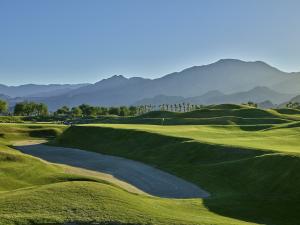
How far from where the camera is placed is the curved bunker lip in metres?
53.0

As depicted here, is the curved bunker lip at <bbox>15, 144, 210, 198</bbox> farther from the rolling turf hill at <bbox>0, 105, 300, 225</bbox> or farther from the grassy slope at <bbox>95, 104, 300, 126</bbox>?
the grassy slope at <bbox>95, 104, 300, 126</bbox>

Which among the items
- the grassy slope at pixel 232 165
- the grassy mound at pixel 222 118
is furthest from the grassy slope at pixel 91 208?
the grassy mound at pixel 222 118

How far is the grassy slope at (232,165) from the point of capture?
41.2m

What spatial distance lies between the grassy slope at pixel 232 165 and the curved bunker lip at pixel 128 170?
84.2 inches

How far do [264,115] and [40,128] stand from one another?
7162 centimetres

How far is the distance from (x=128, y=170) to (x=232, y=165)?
54.4 feet

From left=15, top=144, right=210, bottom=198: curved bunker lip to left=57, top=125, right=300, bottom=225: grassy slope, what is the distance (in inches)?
84.2

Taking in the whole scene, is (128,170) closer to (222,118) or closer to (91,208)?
(91,208)

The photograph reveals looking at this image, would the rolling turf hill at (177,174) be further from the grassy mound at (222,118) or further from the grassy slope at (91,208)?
the grassy mound at (222,118)

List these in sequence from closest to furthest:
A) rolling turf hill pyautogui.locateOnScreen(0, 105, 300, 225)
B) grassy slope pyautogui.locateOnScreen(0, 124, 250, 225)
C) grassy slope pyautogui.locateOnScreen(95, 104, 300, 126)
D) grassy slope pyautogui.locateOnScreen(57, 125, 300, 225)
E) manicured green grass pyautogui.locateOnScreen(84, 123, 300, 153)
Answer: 1. grassy slope pyautogui.locateOnScreen(0, 124, 250, 225)
2. rolling turf hill pyautogui.locateOnScreen(0, 105, 300, 225)
3. grassy slope pyautogui.locateOnScreen(57, 125, 300, 225)
4. manicured green grass pyautogui.locateOnScreen(84, 123, 300, 153)
5. grassy slope pyautogui.locateOnScreen(95, 104, 300, 126)

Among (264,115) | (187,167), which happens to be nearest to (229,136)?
(187,167)

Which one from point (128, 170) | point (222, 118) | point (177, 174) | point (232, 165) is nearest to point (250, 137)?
point (177, 174)

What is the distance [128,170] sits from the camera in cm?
6894

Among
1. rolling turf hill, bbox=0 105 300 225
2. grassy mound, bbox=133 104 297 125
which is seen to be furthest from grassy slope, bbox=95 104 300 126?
rolling turf hill, bbox=0 105 300 225
